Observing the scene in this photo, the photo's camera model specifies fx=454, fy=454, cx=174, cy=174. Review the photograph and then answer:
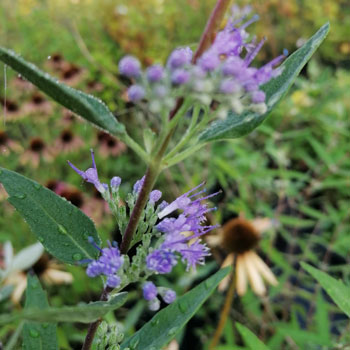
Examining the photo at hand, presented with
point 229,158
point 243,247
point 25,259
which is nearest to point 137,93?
point 25,259

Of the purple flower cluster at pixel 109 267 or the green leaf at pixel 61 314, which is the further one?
the purple flower cluster at pixel 109 267

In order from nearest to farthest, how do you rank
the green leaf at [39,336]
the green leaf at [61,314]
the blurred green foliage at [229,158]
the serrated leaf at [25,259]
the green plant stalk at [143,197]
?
the green leaf at [61,314] < the green plant stalk at [143,197] < the green leaf at [39,336] < the serrated leaf at [25,259] < the blurred green foliage at [229,158]

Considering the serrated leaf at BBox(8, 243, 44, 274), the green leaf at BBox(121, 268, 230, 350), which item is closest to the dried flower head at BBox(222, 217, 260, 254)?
the serrated leaf at BBox(8, 243, 44, 274)

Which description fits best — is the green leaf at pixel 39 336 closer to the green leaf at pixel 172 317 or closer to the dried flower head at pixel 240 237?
the green leaf at pixel 172 317

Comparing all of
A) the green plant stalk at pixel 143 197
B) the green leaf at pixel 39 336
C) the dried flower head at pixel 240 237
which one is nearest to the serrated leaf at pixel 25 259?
the green leaf at pixel 39 336

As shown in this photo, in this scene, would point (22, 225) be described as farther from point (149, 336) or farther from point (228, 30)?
point (228, 30)

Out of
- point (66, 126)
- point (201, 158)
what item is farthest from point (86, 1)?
point (201, 158)
